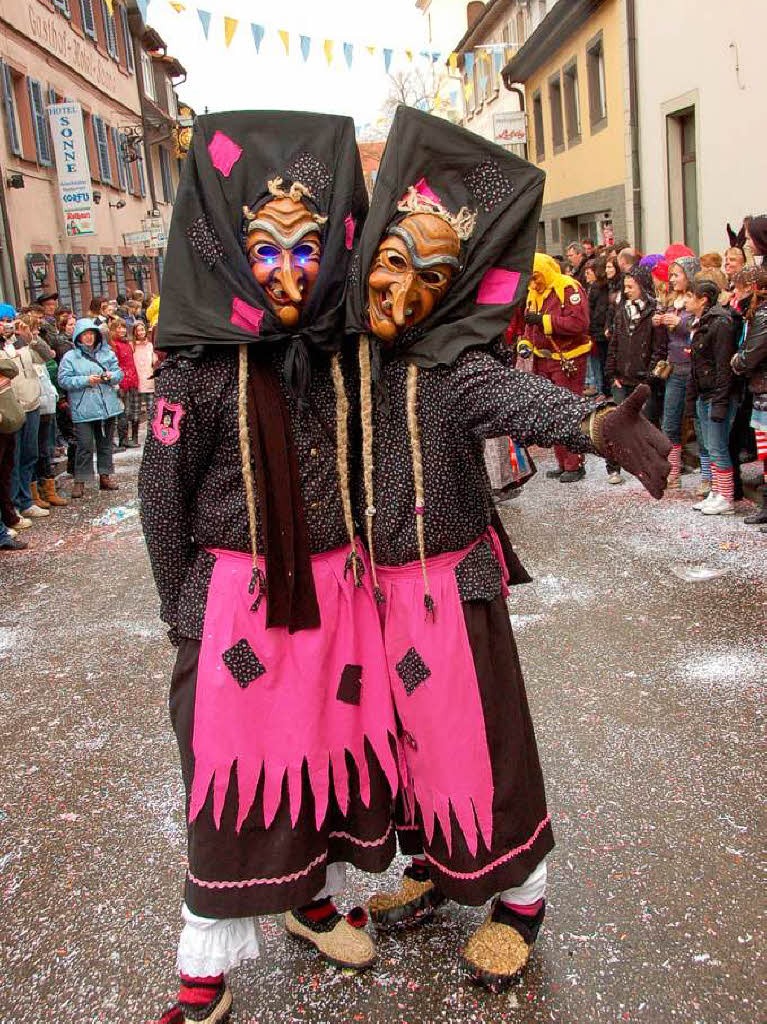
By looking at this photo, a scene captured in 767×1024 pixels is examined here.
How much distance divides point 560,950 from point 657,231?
1364 cm

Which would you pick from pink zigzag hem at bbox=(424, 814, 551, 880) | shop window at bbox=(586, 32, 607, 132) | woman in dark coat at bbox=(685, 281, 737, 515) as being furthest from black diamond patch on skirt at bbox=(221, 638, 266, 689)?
shop window at bbox=(586, 32, 607, 132)

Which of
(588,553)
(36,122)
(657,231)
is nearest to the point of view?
(588,553)

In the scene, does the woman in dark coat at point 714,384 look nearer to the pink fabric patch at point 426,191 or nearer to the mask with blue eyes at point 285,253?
the pink fabric patch at point 426,191

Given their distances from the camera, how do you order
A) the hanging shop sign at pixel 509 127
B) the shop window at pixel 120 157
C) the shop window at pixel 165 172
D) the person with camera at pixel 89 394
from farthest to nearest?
1. the shop window at pixel 165 172
2. the shop window at pixel 120 157
3. the hanging shop sign at pixel 509 127
4. the person with camera at pixel 89 394

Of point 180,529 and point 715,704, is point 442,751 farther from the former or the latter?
point 715,704

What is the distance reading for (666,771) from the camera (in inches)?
132

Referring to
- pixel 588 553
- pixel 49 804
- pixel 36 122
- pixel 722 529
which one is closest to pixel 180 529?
pixel 49 804

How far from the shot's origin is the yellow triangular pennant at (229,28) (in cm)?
1304

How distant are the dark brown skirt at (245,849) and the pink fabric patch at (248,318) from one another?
2.44ft

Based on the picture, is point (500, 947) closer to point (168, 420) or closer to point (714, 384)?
point (168, 420)

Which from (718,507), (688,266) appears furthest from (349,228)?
(688,266)

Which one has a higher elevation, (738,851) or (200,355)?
(200,355)

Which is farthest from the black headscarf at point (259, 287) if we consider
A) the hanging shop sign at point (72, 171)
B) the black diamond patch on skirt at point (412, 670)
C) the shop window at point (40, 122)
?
the shop window at point (40, 122)

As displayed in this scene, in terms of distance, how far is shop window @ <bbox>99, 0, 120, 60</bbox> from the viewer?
68.0 ft
